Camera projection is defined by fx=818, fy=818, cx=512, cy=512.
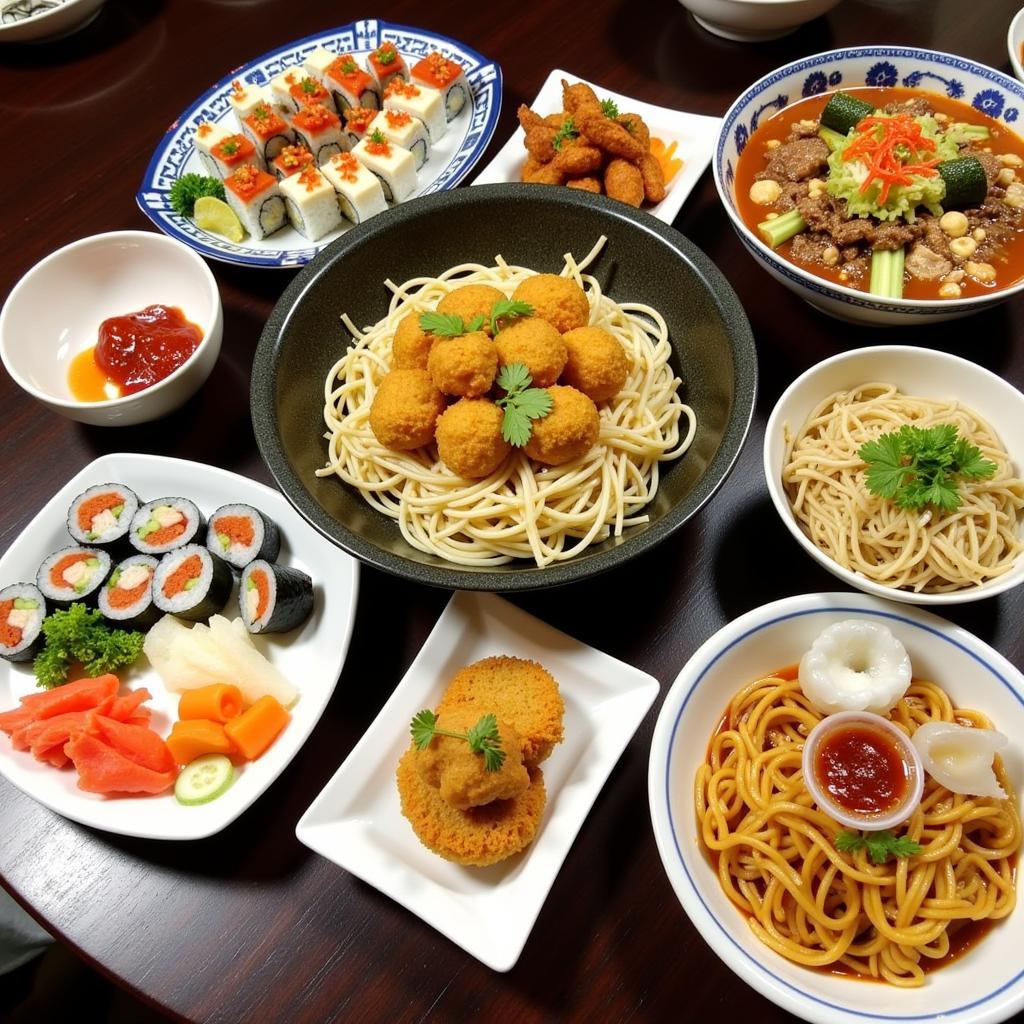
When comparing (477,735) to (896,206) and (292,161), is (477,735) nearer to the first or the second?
(896,206)

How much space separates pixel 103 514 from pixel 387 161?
1615 millimetres

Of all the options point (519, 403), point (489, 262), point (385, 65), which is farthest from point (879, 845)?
point (385, 65)

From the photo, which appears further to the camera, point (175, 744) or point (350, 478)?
point (350, 478)

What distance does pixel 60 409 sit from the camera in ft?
8.04

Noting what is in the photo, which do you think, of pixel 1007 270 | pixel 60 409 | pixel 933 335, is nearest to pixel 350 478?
pixel 60 409

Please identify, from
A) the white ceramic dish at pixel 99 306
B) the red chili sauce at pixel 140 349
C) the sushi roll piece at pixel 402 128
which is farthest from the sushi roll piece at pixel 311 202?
the red chili sauce at pixel 140 349

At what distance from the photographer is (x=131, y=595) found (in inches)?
90.0

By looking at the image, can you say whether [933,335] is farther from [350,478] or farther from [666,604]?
[350,478]

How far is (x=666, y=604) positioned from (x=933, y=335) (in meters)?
1.30

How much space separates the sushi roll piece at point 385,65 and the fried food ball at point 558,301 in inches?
63.5

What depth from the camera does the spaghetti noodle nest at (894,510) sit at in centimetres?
202

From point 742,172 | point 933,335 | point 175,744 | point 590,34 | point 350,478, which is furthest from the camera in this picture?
point 590,34

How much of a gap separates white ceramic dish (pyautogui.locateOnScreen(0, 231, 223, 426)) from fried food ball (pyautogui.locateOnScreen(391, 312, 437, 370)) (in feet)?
2.19

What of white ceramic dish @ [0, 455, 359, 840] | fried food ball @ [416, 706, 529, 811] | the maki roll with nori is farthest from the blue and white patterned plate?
fried food ball @ [416, 706, 529, 811]
